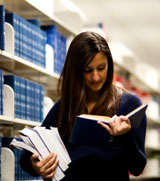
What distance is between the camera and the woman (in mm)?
1720

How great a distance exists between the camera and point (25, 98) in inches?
116

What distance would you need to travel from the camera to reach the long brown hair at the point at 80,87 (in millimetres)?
1830

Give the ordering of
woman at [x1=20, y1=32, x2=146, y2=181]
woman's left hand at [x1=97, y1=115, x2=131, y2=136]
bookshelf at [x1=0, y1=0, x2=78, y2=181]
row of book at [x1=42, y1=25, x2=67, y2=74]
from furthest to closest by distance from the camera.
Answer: row of book at [x1=42, y1=25, x2=67, y2=74]
bookshelf at [x1=0, y1=0, x2=78, y2=181]
woman at [x1=20, y1=32, x2=146, y2=181]
woman's left hand at [x1=97, y1=115, x2=131, y2=136]

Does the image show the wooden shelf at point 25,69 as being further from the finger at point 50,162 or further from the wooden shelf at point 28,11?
the finger at point 50,162

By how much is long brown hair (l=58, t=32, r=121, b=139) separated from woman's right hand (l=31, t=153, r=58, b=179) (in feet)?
0.44

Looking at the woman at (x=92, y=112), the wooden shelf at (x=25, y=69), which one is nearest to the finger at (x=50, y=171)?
A: the woman at (x=92, y=112)

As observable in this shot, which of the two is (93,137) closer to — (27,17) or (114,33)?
(27,17)

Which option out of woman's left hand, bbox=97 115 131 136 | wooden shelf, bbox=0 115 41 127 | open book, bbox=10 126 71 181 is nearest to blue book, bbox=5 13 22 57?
wooden shelf, bbox=0 115 41 127

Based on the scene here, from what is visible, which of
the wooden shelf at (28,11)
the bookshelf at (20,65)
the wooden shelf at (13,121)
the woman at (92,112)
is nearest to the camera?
the woman at (92,112)

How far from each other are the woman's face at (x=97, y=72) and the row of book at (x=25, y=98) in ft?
2.98

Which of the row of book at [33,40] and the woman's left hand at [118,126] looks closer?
the woman's left hand at [118,126]

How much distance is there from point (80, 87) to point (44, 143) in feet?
0.92

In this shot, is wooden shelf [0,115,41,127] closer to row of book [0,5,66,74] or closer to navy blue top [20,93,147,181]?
row of book [0,5,66,74]

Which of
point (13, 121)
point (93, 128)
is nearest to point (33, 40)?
point (13, 121)
